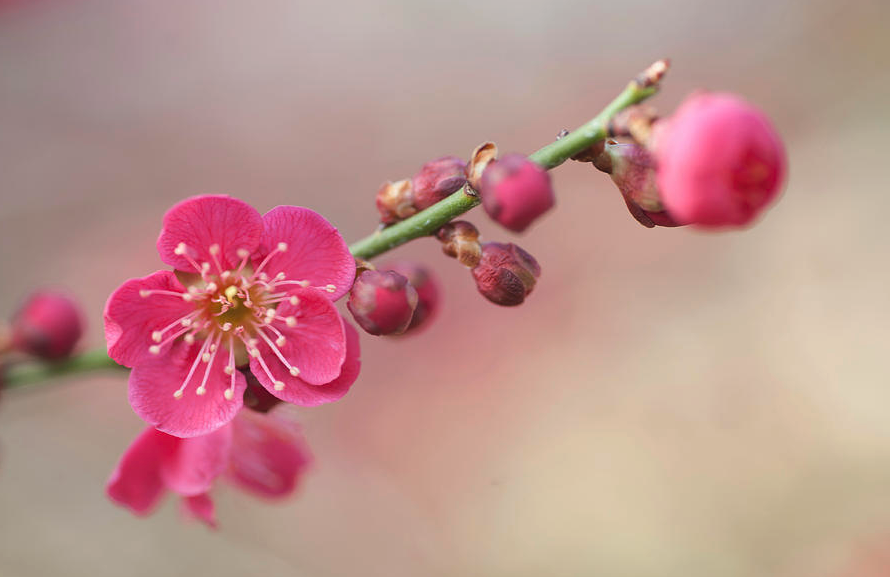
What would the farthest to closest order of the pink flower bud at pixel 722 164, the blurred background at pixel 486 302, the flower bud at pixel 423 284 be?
the blurred background at pixel 486 302 → the flower bud at pixel 423 284 → the pink flower bud at pixel 722 164

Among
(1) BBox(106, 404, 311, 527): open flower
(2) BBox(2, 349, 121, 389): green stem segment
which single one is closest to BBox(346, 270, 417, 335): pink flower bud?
(1) BBox(106, 404, 311, 527): open flower

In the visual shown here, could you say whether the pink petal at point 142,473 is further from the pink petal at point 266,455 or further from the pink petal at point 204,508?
the pink petal at point 266,455

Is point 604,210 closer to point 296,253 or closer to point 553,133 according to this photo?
point 553,133

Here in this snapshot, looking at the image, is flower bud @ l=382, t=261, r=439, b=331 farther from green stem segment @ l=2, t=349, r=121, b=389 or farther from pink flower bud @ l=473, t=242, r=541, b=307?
green stem segment @ l=2, t=349, r=121, b=389

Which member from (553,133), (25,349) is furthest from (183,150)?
(25,349)

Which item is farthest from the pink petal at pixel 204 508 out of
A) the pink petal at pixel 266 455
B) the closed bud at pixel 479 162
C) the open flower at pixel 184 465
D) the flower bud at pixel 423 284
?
the closed bud at pixel 479 162

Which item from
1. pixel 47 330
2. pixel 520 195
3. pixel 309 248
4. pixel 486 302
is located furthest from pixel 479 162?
pixel 486 302

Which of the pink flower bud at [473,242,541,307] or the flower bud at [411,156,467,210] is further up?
the flower bud at [411,156,467,210]
